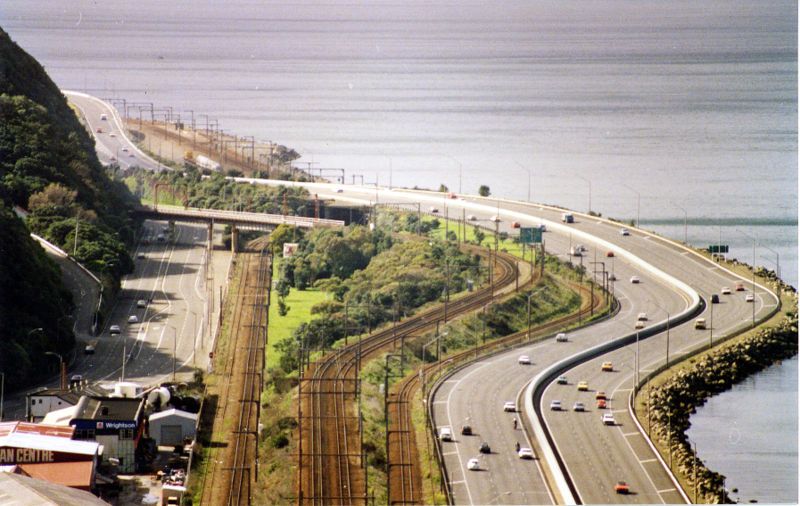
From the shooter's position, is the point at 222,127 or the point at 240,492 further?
the point at 222,127

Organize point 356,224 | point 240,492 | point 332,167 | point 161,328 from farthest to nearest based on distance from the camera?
point 332,167, point 356,224, point 161,328, point 240,492

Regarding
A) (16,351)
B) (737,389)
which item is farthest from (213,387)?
(737,389)

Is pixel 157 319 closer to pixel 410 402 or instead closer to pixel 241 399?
pixel 241 399

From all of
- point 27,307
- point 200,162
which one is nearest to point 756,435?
point 27,307

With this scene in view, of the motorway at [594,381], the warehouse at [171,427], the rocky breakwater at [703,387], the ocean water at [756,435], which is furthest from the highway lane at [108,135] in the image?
the warehouse at [171,427]

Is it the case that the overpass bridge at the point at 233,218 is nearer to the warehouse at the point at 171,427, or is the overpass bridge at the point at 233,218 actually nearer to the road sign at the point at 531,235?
the road sign at the point at 531,235

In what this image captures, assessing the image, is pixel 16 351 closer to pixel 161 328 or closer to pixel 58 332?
pixel 58 332

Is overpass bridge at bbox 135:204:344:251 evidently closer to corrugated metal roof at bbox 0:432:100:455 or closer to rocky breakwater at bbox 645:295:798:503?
rocky breakwater at bbox 645:295:798:503

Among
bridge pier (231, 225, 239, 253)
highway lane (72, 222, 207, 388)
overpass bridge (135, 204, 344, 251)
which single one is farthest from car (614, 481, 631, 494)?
overpass bridge (135, 204, 344, 251)
